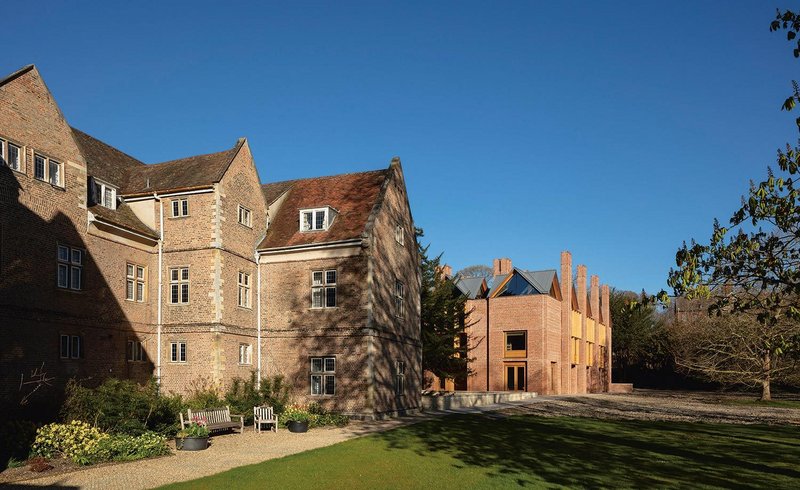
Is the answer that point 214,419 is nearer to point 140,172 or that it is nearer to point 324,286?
point 324,286

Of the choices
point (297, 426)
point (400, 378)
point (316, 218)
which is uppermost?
point (316, 218)

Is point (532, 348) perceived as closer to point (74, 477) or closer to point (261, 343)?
point (261, 343)

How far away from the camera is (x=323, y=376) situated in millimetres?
27078

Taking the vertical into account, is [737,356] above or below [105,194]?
below

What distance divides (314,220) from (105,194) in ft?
28.2

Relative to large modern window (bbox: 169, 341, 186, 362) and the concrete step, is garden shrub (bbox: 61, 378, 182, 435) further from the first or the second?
the concrete step

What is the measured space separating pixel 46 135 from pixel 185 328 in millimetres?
8954

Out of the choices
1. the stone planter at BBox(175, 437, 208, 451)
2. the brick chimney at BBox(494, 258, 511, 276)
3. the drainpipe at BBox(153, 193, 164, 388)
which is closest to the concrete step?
the brick chimney at BBox(494, 258, 511, 276)

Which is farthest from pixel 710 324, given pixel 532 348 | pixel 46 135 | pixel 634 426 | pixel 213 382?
pixel 46 135

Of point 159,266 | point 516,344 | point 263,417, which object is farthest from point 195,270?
point 516,344

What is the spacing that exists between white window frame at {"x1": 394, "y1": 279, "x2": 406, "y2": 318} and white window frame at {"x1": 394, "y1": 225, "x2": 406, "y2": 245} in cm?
193

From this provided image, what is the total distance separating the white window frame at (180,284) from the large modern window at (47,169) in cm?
620

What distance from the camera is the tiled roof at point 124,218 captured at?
24094 mm

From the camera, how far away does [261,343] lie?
2834 cm
